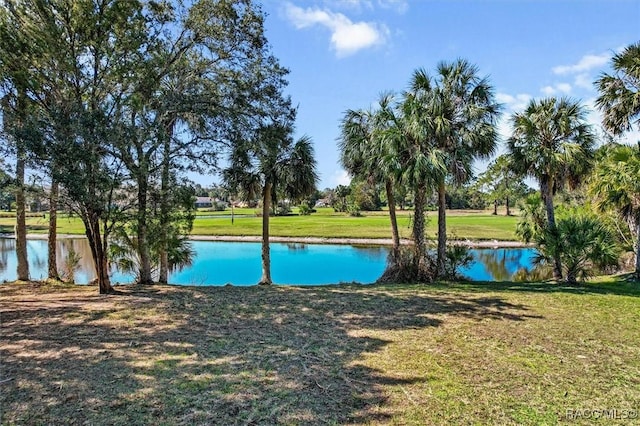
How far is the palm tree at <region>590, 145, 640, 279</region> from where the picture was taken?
1102 cm

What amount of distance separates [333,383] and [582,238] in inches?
381

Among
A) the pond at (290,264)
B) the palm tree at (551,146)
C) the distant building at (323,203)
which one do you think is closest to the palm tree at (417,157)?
the palm tree at (551,146)

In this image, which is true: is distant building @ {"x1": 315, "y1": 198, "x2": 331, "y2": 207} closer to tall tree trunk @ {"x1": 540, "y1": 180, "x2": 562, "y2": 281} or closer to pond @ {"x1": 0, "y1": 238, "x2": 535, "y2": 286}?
pond @ {"x1": 0, "y1": 238, "x2": 535, "y2": 286}

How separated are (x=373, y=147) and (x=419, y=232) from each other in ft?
9.97

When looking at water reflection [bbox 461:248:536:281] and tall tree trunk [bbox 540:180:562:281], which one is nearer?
tall tree trunk [bbox 540:180:562:281]

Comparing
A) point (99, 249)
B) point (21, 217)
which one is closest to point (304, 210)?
point (21, 217)

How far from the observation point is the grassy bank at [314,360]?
3.73 meters

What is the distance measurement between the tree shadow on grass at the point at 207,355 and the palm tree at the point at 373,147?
446 centimetres

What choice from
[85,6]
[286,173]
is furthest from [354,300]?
[85,6]

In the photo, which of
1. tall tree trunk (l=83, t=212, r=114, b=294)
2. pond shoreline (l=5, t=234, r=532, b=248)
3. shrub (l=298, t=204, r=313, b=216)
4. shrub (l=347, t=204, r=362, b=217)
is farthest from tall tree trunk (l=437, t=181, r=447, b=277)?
shrub (l=298, t=204, r=313, b=216)

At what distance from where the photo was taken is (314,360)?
5.03m

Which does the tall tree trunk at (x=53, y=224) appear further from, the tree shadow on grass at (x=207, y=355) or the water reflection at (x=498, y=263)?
the water reflection at (x=498, y=263)

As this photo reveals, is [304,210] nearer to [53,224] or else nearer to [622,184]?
[53,224]

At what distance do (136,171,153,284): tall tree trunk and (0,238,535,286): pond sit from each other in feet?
21.4
